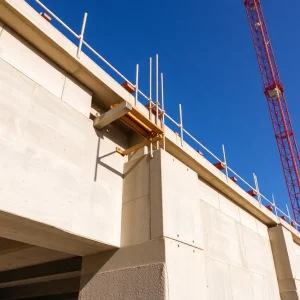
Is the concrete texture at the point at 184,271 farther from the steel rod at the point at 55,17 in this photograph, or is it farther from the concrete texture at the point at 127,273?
the steel rod at the point at 55,17

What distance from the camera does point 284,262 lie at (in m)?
11.7

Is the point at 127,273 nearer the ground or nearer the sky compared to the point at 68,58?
nearer the ground

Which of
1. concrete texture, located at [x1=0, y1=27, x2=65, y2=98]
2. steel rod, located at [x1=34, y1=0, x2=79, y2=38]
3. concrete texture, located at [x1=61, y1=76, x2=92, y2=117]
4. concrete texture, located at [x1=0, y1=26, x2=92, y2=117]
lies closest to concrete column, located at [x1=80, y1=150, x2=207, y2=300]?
concrete texture, located at [x1=61, y1=76, x2=92, y2=117]

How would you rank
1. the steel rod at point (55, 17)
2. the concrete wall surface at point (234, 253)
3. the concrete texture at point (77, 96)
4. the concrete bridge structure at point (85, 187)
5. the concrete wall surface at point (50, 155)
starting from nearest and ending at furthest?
1. the concrete wall surface at point (50, 155)
2. the concrete bridge structure at point (85, 187)
3. the steel rod at point (55, 17)
4. the concrete texture at point (77, 96)
5. the concrete wall surface at point (234, 253)

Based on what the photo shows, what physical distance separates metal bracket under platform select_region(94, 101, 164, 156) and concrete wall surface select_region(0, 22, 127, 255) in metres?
0.33

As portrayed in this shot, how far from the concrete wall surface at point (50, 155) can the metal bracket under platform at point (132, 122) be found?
12.9 inches

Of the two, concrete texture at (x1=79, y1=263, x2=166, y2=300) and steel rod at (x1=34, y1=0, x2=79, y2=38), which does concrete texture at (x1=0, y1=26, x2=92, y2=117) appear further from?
concrete texture at (x1=79, y1=263, x2=166, y2=300)

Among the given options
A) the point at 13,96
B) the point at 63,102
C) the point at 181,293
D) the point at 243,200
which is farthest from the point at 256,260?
the point at 13,96

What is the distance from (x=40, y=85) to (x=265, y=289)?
9.50m

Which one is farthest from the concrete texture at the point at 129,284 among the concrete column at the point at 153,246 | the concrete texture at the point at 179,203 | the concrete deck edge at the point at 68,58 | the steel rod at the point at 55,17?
the steel rod at the point at 55,17

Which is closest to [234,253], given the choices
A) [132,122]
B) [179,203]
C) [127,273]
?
[179,203]

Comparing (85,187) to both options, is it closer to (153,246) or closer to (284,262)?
(153,246)

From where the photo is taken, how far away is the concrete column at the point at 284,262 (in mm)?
11035

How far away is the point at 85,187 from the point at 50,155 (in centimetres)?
92
